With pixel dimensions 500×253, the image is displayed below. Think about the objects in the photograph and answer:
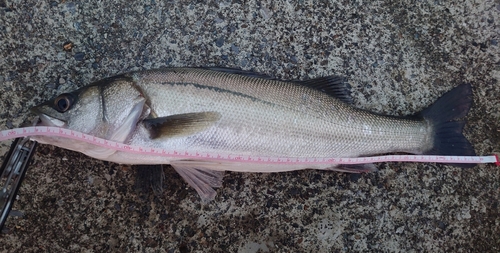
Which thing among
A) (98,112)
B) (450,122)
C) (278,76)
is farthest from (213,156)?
(450,122)

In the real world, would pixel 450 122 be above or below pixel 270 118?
below

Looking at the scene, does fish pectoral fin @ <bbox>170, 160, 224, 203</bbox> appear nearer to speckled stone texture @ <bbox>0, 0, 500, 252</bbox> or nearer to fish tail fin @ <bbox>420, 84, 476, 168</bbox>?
speckled stone texture @ <bbox>0, 0, 500, 252</bbox>

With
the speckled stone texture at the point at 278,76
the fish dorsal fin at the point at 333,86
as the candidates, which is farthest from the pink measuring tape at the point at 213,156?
the fish dorsal fin at the point at 333,86

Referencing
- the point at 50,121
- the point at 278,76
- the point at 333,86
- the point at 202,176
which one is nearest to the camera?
the point at 50,121

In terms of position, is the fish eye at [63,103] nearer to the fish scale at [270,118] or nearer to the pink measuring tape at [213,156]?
the pink measuring tape at [213,156]

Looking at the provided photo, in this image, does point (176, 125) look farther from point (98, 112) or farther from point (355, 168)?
point (355, 168)
